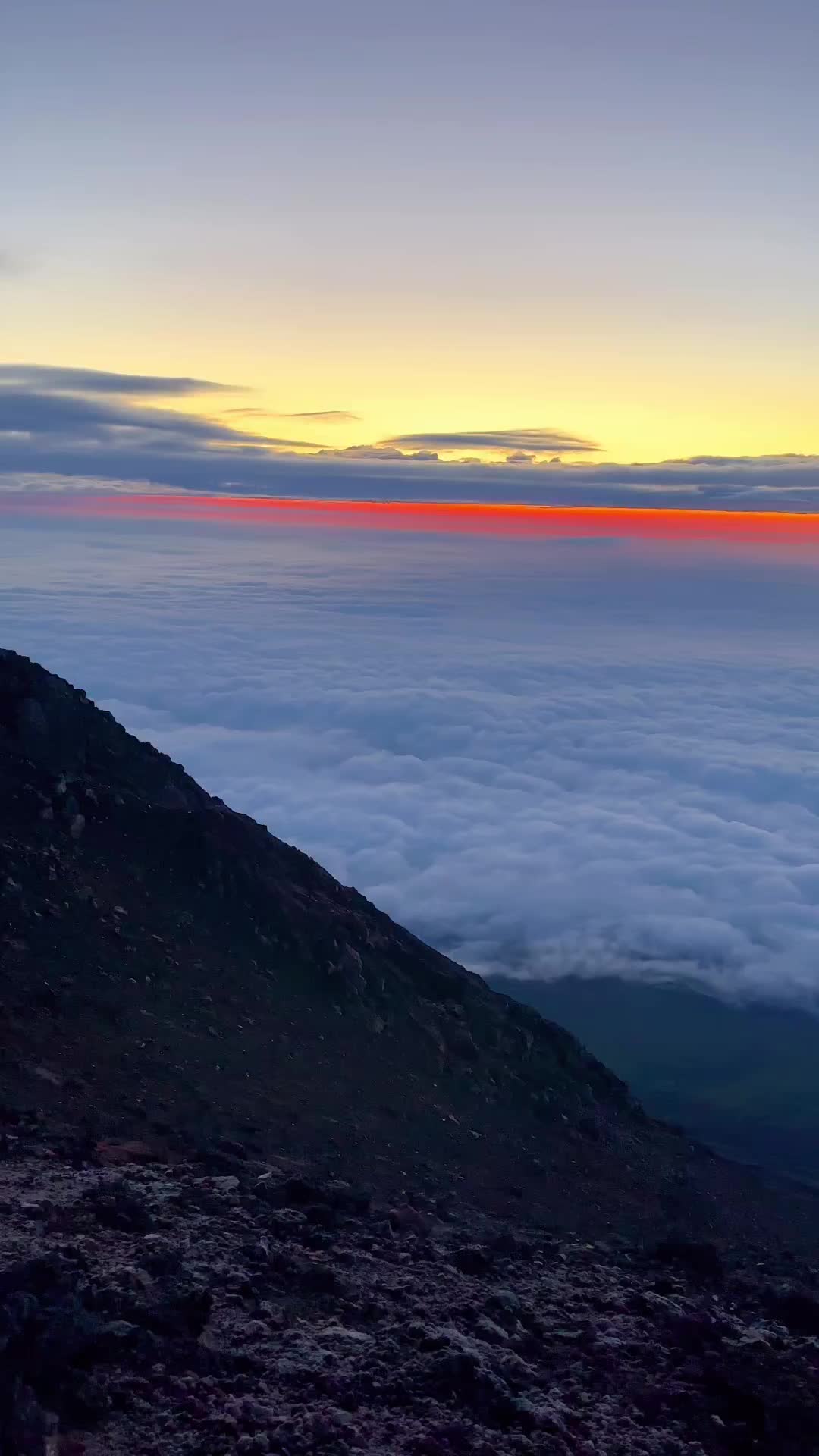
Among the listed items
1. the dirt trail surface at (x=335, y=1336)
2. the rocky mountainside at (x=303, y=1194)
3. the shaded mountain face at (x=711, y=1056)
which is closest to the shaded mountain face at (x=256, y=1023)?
the rocky mountainside at (x=303, y=1194)

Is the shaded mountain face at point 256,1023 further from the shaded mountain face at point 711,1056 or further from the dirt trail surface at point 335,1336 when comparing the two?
the shaded mountain face at point 711,1056

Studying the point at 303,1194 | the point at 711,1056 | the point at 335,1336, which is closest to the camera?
the point at 335,1336

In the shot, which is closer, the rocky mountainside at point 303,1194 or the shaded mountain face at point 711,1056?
the rocky mountainside at point 303,1194

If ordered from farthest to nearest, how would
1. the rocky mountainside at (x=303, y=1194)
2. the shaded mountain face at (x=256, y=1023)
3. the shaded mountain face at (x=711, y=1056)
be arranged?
1. the shaded mountain face at (x=711, y=1056)
2. the shaded mountain face at (x=256, y=1023)
3. the rocky mountainside at (x=303, y=1194)

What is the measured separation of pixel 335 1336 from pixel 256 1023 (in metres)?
12.3

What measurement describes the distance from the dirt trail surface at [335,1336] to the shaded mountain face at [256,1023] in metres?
3.69

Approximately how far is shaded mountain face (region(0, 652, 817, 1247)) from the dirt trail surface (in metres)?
3.69

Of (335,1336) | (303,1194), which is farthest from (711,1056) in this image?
(335,1336)

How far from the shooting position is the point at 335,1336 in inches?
395

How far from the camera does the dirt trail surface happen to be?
333 inches

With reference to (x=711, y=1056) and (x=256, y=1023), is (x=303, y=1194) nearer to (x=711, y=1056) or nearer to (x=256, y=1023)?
(x=256, y=1023)

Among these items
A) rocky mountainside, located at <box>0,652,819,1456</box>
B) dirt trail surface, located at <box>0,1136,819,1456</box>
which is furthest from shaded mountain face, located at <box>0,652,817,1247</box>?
dirt trail surface, located at <box>0,1136,819,1456</box>

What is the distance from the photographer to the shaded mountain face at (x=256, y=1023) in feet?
60.4

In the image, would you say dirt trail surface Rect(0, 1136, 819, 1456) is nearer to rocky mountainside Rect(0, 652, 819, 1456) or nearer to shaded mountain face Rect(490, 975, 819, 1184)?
rocky mountainside Rect(0, 652, 819, 1456)
